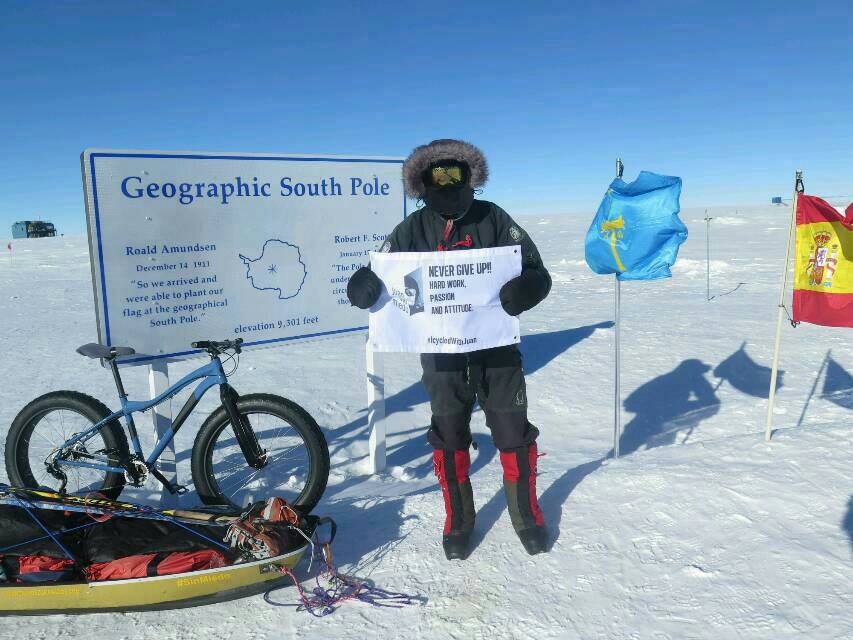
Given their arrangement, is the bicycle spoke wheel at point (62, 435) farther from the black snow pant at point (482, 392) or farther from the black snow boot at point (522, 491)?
the black snow boot at point (522, 491)

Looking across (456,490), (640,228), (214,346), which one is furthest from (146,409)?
(640,228)

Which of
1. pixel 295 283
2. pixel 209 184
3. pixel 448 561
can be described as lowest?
pixel 448 561

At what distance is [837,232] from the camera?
4.24m

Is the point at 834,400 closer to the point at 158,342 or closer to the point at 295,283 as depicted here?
the point at 295,283

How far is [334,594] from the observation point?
2803 millimetres

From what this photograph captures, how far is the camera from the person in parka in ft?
10.2

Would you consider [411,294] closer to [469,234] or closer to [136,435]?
[469,234]

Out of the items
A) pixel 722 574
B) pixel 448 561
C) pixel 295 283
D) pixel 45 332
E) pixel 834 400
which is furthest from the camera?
pixel 45 332

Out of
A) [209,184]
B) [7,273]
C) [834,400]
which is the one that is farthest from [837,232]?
[7,273]

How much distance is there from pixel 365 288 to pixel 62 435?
9.14ft

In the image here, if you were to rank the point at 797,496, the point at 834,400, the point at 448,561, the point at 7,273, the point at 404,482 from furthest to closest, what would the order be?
the point at 7,273 → the point at 834,400 → the point at 404,482 → the point at 797,496 → the point at 448,561

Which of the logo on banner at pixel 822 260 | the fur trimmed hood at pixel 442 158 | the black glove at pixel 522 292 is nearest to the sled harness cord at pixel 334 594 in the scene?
the black glove at pixel 522 292

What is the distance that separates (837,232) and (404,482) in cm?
398

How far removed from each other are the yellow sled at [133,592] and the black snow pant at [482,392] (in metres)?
1.16
